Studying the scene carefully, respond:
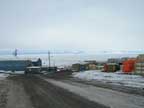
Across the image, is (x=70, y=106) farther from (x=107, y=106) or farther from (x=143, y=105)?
(x=143, y=105)

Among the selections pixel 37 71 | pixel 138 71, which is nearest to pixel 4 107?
pixel 138 71

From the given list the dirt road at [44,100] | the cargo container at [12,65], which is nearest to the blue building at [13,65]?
the cargo container at [12,65]

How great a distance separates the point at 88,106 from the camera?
1288 cm

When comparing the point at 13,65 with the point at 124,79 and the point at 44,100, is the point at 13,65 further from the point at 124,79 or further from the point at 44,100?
the point at 44,100

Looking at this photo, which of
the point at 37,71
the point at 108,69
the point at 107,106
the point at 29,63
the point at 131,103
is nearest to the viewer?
the point at 107,106

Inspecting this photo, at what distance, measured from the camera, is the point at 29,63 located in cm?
8744

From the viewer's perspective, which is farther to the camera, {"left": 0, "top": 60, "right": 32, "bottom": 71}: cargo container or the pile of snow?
{"left": 0, "top": 60, "right": 32, "bottom": 71}: cargo container

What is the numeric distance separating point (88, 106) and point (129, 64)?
1337 inches

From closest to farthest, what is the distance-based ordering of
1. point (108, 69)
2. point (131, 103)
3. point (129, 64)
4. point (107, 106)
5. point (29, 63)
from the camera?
point (107, 106), point (131, 103), point (129, 64), point (108, 69), point (29, 63)

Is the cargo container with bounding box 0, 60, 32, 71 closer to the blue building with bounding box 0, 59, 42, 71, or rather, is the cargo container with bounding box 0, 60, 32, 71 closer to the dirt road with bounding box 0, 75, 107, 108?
the blue building with bounding box 0, 59, 42, 71

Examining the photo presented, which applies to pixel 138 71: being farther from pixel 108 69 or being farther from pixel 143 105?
pixel 143 105

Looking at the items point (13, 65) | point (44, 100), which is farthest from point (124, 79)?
point (13, 65)

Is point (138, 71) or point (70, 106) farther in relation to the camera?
point (138, 71)

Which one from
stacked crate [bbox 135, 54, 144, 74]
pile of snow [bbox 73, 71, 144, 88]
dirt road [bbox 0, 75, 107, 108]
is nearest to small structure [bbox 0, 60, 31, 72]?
pile of snow [bbox 73, 71, 144, 88]
